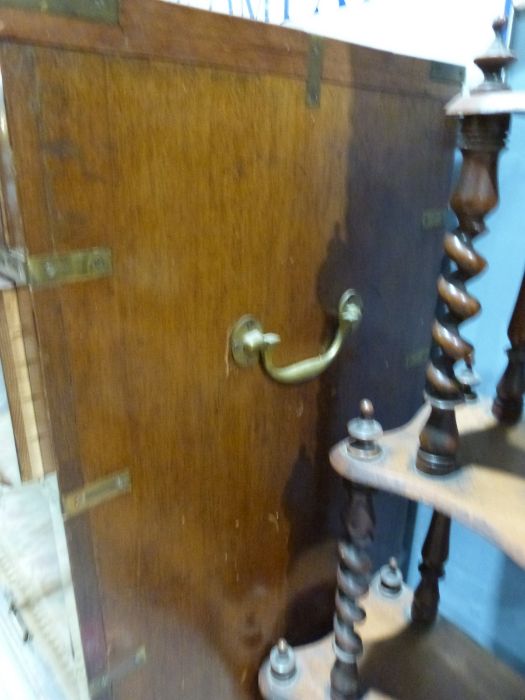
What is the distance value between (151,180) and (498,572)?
856 millimetres

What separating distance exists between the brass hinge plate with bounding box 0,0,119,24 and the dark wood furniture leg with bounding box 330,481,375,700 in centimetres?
49

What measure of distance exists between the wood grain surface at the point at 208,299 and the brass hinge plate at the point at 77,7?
11mm

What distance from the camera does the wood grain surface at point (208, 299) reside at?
45 cm

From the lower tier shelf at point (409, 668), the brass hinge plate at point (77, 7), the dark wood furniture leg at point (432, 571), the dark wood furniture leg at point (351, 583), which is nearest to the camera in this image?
the brass hinge plate at point (77, 7)

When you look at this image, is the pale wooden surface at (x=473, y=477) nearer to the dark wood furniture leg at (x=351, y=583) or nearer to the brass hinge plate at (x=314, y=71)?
the dark wood furniture leg at (x=351, y=583)

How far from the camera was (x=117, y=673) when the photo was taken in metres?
0.61

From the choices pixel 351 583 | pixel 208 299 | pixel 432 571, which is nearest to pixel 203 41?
Result: pixel 208 299

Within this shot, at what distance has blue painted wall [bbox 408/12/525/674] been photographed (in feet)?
2.59

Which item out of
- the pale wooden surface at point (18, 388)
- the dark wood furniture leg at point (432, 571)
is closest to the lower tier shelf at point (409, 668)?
the dark wood furniture leg at point (432, 571)

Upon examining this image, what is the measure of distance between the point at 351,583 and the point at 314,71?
22.0 inches

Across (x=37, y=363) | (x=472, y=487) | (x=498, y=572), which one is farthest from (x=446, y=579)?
(x=37, y=363)

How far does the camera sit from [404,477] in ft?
1.84

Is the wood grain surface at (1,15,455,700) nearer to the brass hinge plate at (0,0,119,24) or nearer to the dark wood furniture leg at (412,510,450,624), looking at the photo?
the brass hinge plate at (0,0,119,24)

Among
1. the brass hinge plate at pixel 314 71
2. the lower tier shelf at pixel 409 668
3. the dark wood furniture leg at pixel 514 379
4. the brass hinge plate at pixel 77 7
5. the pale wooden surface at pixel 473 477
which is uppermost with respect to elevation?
the brass hinge plate at pixel 77 7
